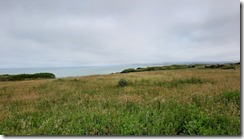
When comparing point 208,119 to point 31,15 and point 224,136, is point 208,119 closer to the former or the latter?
point 224,136

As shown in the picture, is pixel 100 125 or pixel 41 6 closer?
pixel 100 125

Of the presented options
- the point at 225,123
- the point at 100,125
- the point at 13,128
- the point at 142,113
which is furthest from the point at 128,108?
the point at 13,128

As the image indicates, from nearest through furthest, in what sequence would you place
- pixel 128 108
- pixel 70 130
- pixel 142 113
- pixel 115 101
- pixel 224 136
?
pixel 224 136, pixel 70 130, pixel 142 113, pixel 128 108, pixel 115 101

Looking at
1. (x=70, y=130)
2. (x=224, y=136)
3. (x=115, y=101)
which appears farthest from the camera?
(x=115, y=101)

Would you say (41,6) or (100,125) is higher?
(41,6)

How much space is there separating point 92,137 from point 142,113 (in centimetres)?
133

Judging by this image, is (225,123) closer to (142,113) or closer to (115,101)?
(142,113)

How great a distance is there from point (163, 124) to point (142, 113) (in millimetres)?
745

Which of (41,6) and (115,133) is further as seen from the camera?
(41,6)

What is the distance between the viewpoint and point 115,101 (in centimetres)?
646

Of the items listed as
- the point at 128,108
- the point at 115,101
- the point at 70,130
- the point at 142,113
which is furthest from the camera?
the point at 115,101

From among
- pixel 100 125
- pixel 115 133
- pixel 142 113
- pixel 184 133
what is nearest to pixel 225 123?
pixel 184 133

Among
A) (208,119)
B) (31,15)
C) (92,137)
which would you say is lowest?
(92,137)

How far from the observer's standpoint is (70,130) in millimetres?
4262
